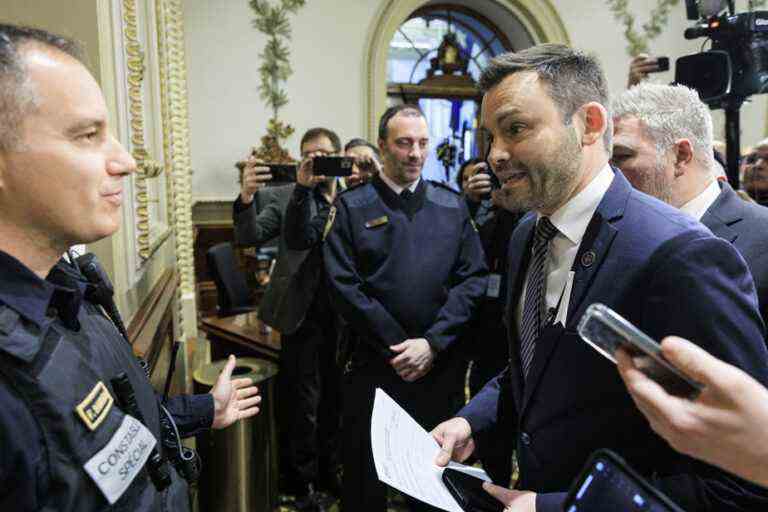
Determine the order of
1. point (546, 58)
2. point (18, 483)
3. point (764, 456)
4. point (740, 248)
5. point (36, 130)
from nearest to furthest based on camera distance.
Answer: point (764, 456) < point (18, 483) < point (36, 130) < point (546, 58) < point (740, 248)

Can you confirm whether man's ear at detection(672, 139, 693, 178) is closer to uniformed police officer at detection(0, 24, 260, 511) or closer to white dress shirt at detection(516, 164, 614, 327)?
white dress shirt at detection(516, 164, 614, 327)

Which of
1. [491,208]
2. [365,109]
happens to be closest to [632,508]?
[491,208]

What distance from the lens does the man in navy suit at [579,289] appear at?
838mm

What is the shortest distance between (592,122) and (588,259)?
317mm

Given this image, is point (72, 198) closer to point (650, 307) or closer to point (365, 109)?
point (650, 307)

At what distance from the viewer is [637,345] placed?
515 millimetres

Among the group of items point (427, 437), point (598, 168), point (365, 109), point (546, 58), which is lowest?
point (427, 437)

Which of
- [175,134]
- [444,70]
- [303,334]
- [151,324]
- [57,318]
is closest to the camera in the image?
[57,318]

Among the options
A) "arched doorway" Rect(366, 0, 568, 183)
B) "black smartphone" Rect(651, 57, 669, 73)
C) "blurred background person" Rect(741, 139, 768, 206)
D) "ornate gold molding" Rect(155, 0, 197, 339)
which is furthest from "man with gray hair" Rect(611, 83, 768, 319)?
"arched doorway" Rect(366, 0, 568, 183)

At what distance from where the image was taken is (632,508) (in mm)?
620

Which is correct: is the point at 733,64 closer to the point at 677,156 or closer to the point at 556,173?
the point at 677,156

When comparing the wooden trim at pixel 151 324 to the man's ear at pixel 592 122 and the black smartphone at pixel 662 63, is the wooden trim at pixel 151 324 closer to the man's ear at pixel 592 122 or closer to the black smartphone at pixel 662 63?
the man's ear at pixel 592 122

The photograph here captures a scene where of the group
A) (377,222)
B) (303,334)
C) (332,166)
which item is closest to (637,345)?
(377,222)

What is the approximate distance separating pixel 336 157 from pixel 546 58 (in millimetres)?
1417
